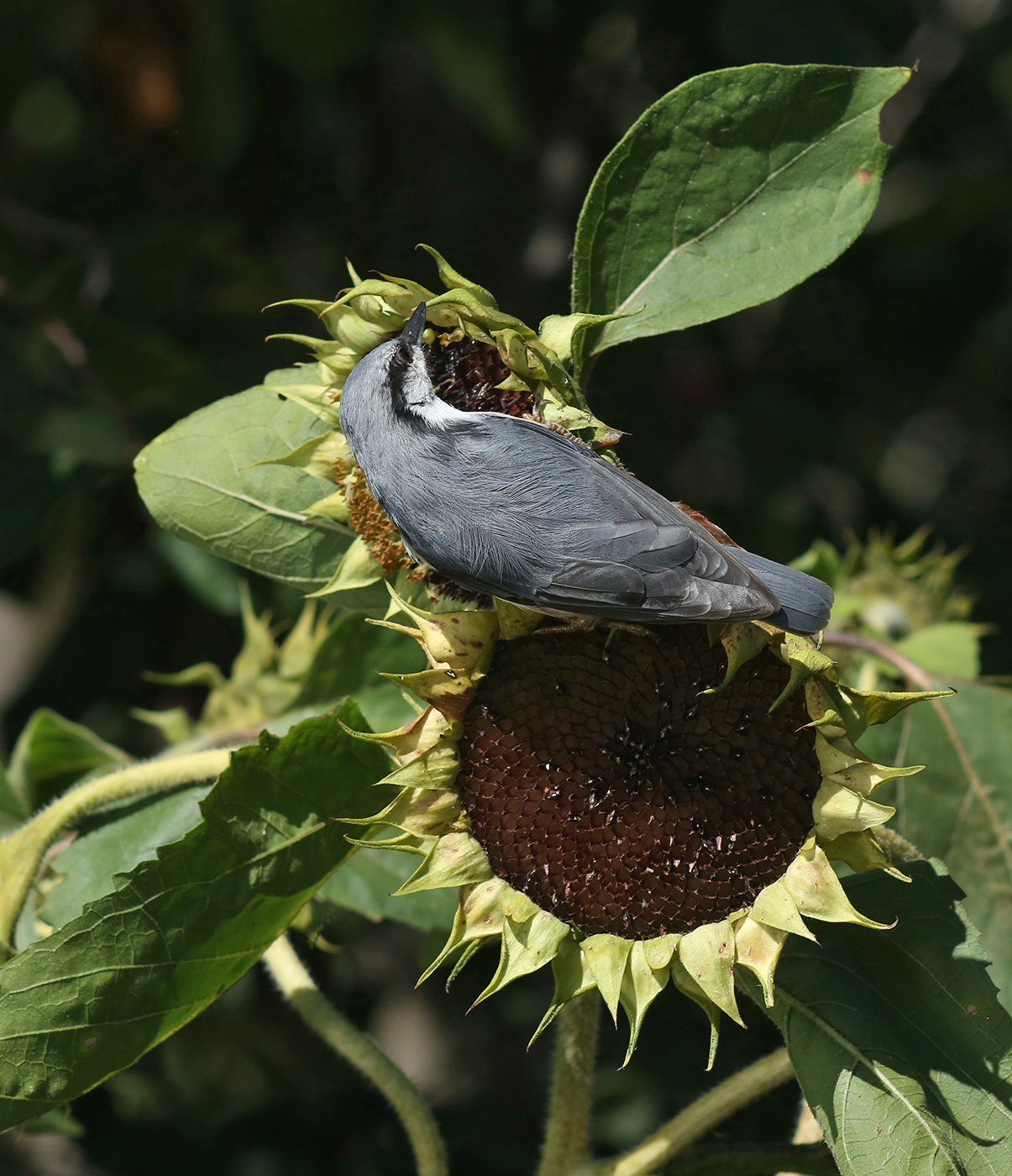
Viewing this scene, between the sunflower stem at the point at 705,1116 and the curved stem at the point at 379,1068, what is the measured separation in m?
0.24

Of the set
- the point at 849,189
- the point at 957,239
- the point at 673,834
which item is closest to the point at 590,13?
the point at 957,239

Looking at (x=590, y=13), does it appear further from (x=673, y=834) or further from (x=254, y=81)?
(x=673, y=834)

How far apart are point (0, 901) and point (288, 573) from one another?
1.89 feet

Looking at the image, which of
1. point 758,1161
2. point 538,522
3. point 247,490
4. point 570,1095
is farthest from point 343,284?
point 758,1161

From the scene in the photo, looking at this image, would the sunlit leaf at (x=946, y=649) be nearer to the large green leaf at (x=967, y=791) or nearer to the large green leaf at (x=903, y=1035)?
the large green leaf at (x=967, y=791)

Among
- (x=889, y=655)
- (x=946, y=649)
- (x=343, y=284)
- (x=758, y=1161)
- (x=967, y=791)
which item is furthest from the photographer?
(x=343, y=284)

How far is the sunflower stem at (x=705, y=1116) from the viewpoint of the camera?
165cm

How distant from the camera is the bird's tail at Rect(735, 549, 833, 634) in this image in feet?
4.44

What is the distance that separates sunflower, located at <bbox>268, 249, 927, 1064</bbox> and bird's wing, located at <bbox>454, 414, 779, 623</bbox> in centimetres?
7

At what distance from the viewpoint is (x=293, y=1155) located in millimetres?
2842

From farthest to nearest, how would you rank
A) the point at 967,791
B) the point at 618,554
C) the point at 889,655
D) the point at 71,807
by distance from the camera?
the point at 889,655
the point at 967,791
the point at 71,807
the point at 618,554

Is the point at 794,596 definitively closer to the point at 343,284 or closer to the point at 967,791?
the point at 967,791

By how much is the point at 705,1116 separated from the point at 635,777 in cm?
51

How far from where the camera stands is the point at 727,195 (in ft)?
5.51
